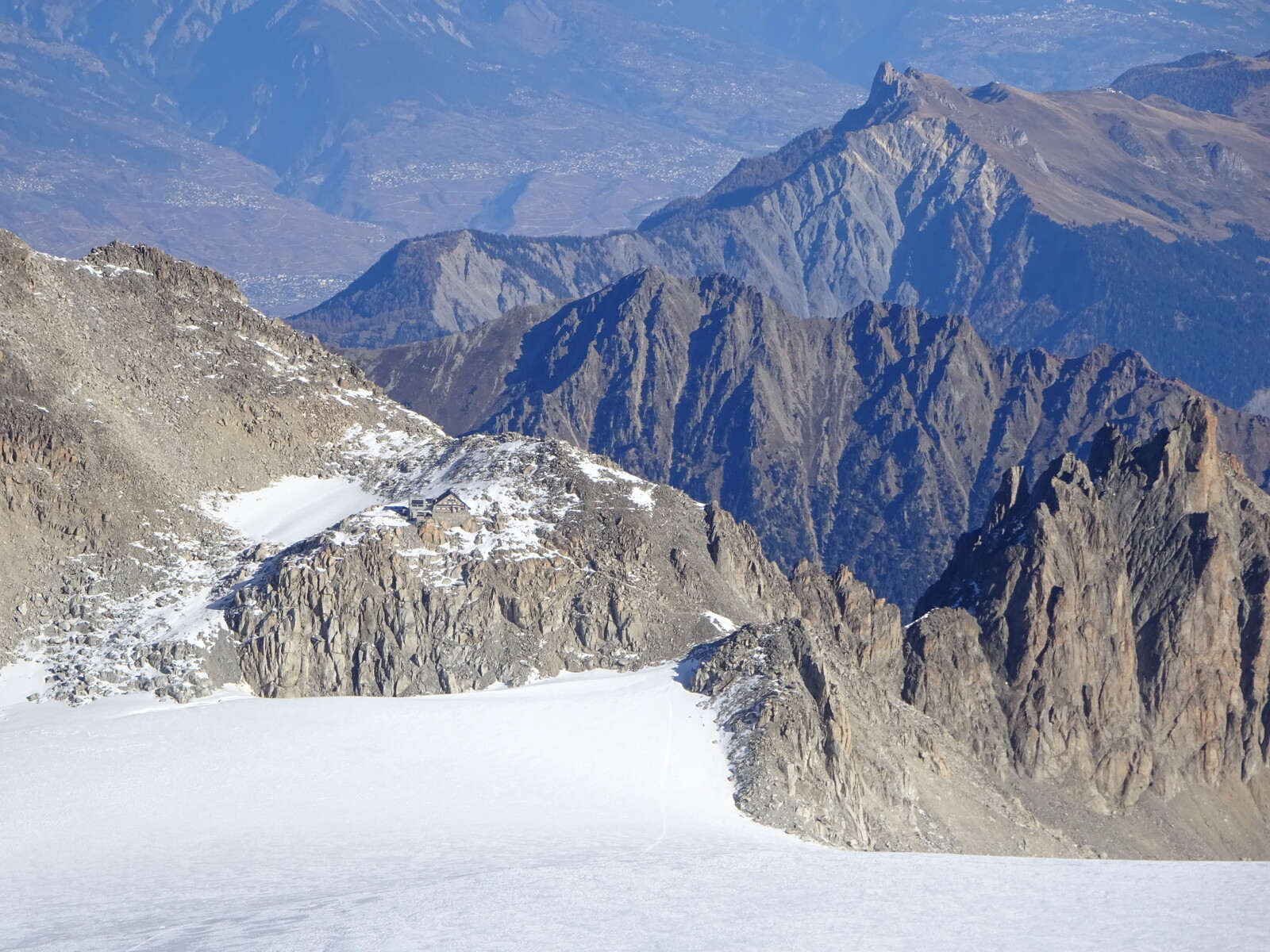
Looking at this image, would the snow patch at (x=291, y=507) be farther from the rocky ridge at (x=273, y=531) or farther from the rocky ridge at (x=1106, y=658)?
the rocky ridge at (x=1106, y=658)

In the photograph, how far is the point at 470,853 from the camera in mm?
65500

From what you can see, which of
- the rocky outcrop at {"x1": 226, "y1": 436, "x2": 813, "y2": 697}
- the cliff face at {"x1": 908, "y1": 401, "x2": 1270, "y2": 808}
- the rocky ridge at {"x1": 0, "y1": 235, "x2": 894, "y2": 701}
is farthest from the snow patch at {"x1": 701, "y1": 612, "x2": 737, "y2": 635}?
the cliff face at {"x1": 908, "y1": 401, "x2": 1270, "y2": 808}

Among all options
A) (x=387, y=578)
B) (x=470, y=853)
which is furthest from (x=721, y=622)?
(x=470, y=853)

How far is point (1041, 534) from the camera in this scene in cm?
11069

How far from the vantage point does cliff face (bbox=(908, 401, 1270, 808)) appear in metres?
106

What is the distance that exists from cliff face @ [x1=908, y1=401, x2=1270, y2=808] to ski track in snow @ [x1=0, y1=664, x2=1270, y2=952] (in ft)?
103

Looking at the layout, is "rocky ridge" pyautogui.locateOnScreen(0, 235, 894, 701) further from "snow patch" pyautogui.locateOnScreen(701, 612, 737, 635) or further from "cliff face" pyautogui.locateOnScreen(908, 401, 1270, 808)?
"cliff face" pyautogui.locateOnScreen(908, 401, 1270, 808)

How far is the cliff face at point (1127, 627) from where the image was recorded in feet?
347

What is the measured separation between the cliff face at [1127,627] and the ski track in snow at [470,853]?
31.5 m

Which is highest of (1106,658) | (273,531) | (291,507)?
(291,507)

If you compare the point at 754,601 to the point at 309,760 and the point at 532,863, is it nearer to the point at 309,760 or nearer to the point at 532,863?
the point at 309,760

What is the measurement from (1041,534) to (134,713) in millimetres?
55549

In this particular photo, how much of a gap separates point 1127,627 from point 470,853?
57348 millimetres

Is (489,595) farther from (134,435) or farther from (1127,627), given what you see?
(1127,627)
